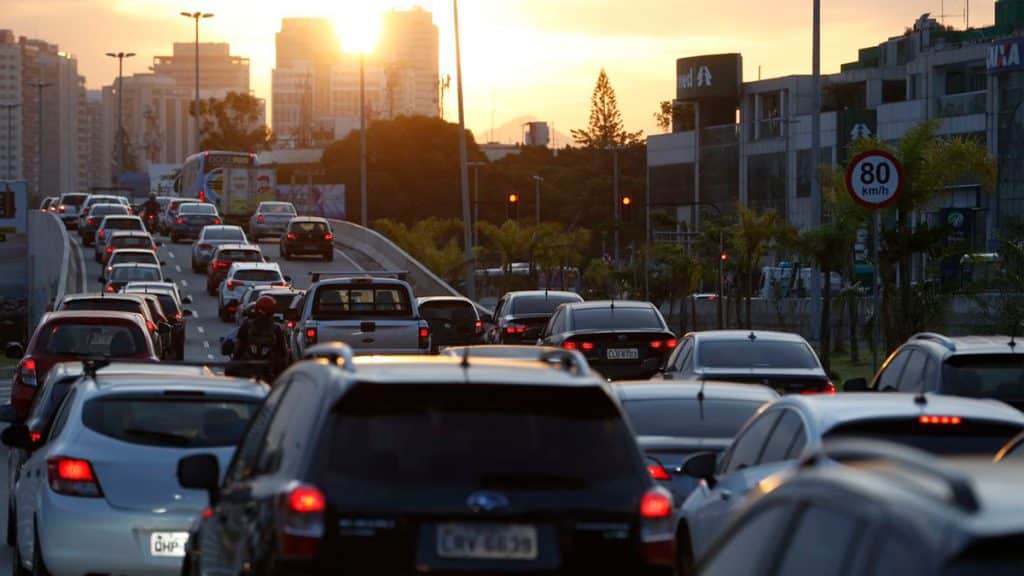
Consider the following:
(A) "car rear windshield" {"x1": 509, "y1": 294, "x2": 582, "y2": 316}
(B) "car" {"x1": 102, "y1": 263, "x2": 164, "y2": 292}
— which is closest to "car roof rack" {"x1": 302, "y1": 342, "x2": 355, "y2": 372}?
(A) "car rear windshield" {"x1": 509, "y1": 294, "x2": 582, "y2": 316}

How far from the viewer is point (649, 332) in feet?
88.5

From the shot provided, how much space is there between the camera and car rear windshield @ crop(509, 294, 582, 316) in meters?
34.0

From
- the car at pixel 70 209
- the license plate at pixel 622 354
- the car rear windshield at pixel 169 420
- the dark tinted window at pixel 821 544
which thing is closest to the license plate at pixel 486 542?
the dark tinted window at pixel 821 544

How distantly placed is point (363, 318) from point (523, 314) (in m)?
7.22

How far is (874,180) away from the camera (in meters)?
21.2

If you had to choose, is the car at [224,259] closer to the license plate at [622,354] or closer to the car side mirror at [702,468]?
the license plate at [622,354]

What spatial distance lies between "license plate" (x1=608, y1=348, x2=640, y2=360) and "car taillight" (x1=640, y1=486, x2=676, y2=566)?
19.2 meters

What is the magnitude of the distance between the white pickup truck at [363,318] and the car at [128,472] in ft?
47.7

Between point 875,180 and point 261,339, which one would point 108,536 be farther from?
point 875,180

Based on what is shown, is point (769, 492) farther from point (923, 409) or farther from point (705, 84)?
point (705, 84)

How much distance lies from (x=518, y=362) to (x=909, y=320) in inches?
1032

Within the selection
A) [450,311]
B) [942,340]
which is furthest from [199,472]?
[450,311]

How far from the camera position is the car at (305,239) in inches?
2997

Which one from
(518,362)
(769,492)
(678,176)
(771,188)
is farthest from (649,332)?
(678,176)
